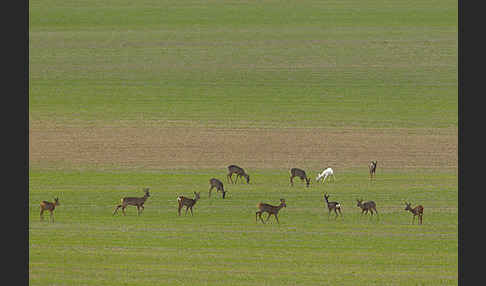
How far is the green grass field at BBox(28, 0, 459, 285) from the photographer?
2084 cm

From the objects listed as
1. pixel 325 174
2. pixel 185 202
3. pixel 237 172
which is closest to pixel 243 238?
pixel 185 202

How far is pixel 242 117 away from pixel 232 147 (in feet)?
20.5

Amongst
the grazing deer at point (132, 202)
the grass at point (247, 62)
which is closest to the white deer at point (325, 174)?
the grazing deer at point (132, 202)

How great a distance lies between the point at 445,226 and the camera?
23578mm

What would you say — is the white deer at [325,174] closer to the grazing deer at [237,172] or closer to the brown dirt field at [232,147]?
the brown dirt field at [232,147]

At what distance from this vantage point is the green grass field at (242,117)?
2084cm

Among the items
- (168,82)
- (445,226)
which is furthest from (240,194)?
(168,82)

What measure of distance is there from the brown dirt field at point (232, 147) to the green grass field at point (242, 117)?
550 millimetres

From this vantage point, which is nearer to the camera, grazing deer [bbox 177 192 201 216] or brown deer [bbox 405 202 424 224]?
brown deer [bbox 405 202 424 224]

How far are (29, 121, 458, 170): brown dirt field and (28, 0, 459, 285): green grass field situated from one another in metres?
0.55

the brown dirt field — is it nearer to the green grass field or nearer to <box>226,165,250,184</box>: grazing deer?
the green grass field

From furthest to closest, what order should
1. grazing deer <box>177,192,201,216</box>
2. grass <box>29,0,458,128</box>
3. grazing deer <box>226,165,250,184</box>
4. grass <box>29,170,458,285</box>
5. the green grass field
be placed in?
grass <box>29,0,458,128</box> < grazing deer <box>226,165,250,184</box> < grazing deer <box>177,192,201,216</box> < the green grass field < grass <box>29,170,458,285</box>

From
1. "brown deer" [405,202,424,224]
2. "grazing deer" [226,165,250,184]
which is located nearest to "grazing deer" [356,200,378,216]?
"brown deer" [405,202,424,224]

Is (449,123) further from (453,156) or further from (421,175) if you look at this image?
(421,175)
